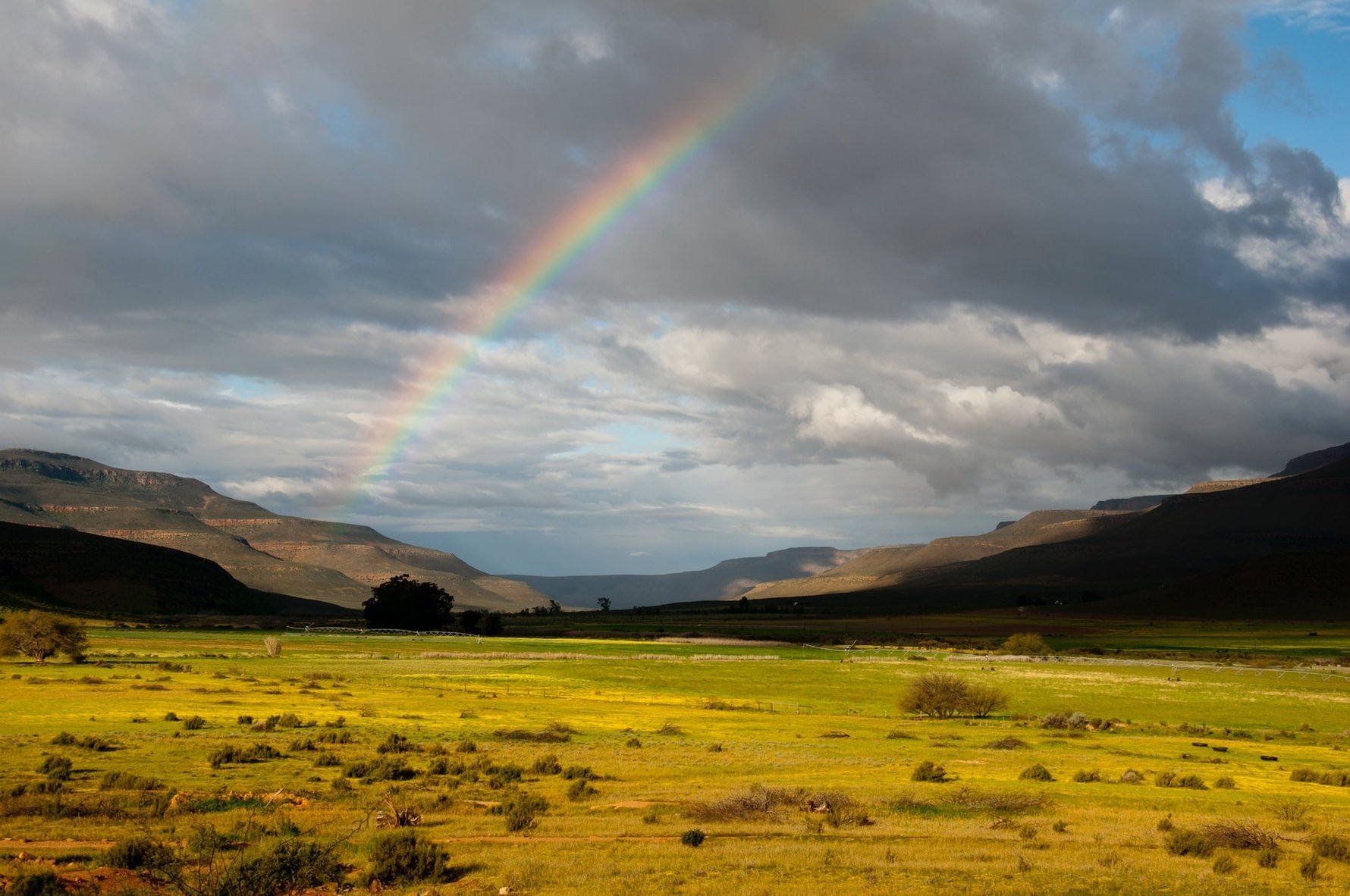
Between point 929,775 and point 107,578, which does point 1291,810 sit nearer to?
point 929,775

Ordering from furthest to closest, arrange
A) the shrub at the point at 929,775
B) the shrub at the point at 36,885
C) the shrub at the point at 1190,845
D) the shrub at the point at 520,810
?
the shrub at the point at 929,775 → the shrub at the point at 520,810 → the shrub at the point at 1190,845 → the shrub at the point at 36,885

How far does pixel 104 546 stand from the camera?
179875 millimetres

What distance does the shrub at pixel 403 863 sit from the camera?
581 inches

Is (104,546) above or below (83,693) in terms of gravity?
above

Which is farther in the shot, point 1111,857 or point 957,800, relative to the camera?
point 957,800

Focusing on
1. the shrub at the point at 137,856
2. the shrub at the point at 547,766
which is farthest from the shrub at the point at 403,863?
the shrub at the point at 547,766

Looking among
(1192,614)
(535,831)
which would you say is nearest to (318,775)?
(535,831)

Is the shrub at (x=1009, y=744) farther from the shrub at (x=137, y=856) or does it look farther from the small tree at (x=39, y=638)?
the small tree at (x=39, y=638)

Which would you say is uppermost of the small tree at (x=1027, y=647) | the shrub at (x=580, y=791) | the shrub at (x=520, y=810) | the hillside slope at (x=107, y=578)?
the hillside slope at (x=107, y=578)

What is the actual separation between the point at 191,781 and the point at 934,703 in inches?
1319

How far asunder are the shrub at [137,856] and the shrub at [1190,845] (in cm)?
1634

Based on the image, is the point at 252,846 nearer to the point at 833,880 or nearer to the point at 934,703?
the point at 833,880

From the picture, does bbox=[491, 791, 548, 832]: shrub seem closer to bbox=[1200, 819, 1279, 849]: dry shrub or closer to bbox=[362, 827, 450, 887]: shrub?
bbox=[362, 827, 450, 887]: shrub

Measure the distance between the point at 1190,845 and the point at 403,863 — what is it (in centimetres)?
1338
